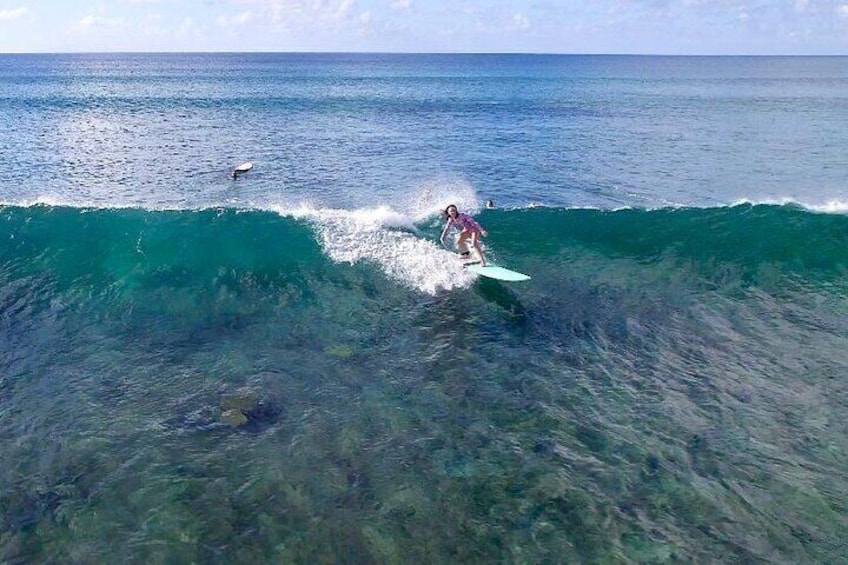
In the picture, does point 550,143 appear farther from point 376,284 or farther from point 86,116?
point 86,116

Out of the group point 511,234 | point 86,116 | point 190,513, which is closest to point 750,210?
point 511,234

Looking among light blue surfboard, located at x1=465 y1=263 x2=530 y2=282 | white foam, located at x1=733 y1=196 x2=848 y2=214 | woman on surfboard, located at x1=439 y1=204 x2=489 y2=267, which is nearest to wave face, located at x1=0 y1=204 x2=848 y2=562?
light blue surfboard, located at x1=465 y1=263 x2=530 y2=282

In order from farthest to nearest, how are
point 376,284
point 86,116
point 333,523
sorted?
point 86,116 < point 376,284 < point 333,523

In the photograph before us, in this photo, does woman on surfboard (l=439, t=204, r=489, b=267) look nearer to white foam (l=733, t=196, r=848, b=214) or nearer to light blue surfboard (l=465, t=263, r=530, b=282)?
light blue surfboard (l=465, t=263, r=530, b=282)

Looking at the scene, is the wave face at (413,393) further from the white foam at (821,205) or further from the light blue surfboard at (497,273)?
the white foam at (821,205)

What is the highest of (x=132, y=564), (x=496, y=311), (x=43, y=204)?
(x=43, y=204)
